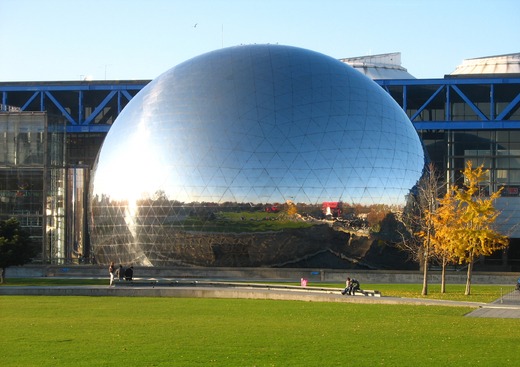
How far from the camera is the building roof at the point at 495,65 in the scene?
270 ft

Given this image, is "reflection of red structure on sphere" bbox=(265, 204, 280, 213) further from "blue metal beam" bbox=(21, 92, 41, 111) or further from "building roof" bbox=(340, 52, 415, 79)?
Result: "building roof" bbox=(340, 52, 415, 79)

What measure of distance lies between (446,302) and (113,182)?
67.1 feet

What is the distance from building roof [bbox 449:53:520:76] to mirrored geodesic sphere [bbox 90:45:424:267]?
1404 inches

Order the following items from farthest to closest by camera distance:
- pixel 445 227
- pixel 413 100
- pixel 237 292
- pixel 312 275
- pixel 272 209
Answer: pixel 413 100 → pixel 312 275 → pixel 272 209 → pixel 445 227 → pixel 237 292

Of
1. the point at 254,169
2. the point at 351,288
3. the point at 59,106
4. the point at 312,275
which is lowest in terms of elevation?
the point at 312,275

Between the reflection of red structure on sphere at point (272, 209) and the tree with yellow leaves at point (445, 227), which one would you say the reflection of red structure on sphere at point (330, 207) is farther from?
the tree with yellow leaves at point (445, 227)

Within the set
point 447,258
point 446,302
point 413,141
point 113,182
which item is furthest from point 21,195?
point 446,302

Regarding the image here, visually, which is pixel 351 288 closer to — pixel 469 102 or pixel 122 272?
pixel 122 272

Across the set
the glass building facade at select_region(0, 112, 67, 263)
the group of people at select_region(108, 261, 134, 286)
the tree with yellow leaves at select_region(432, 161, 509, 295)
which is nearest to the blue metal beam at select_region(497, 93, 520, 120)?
the tree with yellow leaves at select_region(432, 161, 509, 295)

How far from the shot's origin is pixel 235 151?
4522 cm

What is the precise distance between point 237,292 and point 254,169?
30.9 ft

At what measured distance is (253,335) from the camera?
2303 cm

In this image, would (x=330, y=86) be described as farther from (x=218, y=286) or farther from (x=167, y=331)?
(x=167, y=331)

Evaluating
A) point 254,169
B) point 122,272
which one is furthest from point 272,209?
point 122,272
